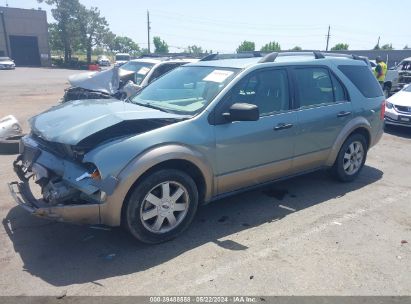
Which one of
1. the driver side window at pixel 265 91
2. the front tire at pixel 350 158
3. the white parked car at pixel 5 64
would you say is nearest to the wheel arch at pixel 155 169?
the driver side window at pixel 265 91

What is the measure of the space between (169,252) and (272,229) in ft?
3.97

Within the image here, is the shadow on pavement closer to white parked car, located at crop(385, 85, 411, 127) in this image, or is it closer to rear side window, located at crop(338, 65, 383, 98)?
rear side window, located at crop(338, 65, 383, 98)

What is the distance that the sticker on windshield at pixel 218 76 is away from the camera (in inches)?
164

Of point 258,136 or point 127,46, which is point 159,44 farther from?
point 258,136

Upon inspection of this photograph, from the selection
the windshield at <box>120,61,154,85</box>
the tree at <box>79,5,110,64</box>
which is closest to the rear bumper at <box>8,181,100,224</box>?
the windshield at <box>120,61,154,85</box>

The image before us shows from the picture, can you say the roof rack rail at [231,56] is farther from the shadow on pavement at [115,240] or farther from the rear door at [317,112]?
the shadow on pavement at [115,240]

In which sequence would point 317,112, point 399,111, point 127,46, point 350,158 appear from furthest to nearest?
1. point 127,46
2. point 399,111
3. point 350,158
4. point 317,112

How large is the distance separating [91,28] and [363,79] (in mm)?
58078

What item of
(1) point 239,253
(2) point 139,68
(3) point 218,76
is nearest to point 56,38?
(2) point 139,68

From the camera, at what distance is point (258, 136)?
4164 millimetres

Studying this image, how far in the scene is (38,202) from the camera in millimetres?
3402

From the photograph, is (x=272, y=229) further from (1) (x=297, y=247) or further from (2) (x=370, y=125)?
(2) (x=370, y=125)

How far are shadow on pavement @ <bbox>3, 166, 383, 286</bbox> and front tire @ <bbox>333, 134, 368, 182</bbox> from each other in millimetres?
486

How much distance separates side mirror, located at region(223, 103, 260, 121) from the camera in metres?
3.71
